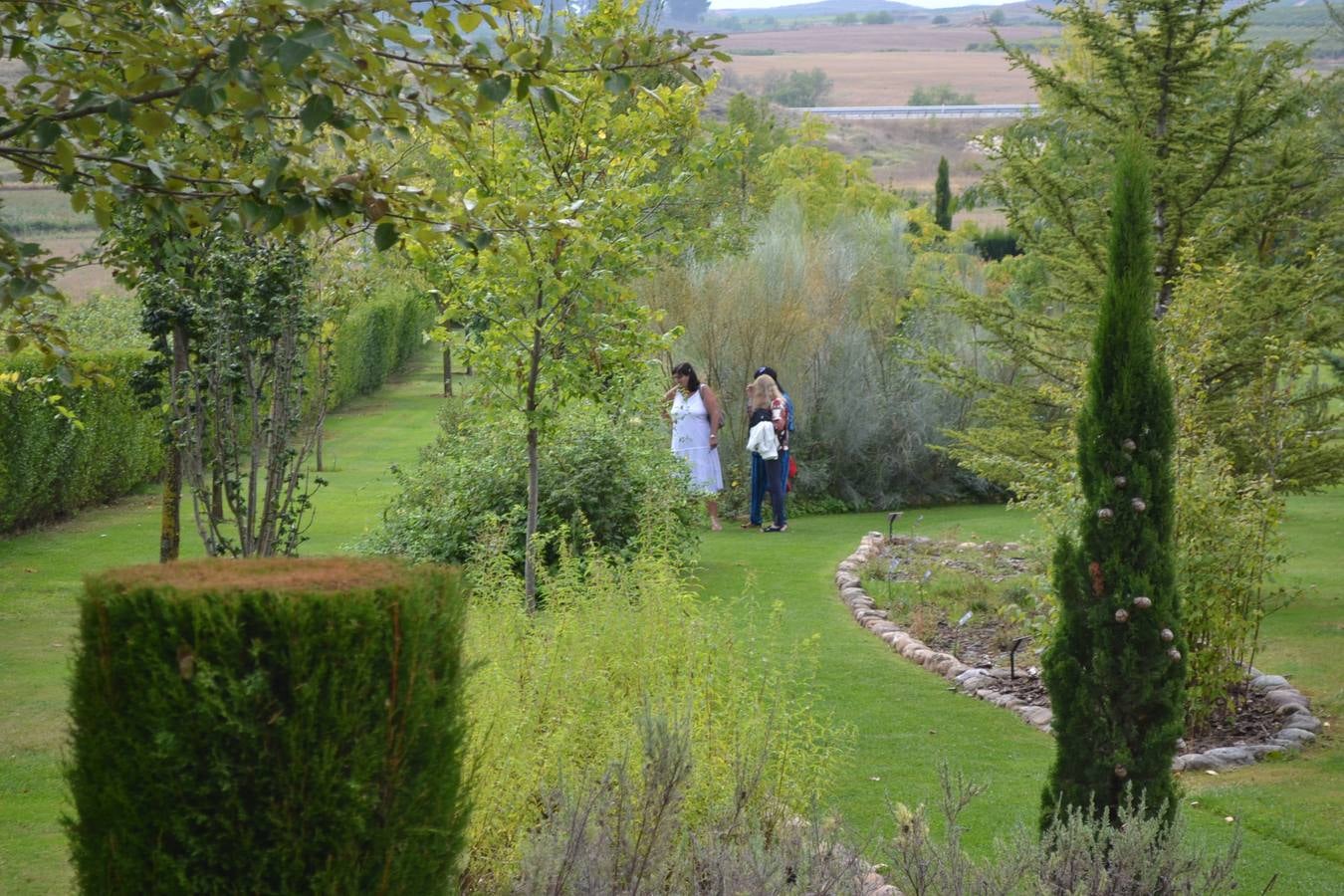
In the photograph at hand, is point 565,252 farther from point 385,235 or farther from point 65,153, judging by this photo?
point 65,153

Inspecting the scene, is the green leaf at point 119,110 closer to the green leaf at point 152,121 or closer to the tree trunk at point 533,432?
the green leaf at point 152,121

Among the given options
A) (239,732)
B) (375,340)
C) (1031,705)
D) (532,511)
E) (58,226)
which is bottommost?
(1031,705)

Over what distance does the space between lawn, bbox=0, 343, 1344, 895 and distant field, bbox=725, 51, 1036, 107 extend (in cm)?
11116

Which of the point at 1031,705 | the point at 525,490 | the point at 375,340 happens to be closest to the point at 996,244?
the point at 375,340

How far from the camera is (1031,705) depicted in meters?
8.42

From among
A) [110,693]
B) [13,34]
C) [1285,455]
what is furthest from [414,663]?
[1285,455]

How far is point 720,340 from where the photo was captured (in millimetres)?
18438

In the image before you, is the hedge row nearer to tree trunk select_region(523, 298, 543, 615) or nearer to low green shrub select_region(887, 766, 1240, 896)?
tree trunk select_region(523, 298, 543, 615)

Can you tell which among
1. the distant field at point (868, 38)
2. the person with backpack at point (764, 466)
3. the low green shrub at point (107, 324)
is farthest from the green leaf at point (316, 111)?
the distant field at point (868, 38)

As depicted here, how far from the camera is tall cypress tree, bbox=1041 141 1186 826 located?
4.88 m

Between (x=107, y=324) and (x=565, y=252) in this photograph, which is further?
(x=107, y=324)

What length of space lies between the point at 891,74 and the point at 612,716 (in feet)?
484

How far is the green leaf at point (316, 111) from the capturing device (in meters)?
4.08

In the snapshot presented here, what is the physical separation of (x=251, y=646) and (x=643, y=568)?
14.8 ft
